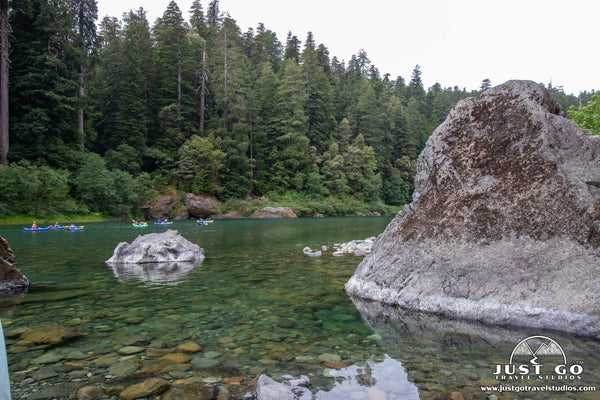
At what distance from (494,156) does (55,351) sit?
7.74 m

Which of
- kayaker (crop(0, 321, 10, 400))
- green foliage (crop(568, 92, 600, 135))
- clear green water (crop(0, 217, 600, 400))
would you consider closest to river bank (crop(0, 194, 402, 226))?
clear green water (crop(0, 217, 600, 400))

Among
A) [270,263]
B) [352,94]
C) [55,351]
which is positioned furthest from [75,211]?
[352,94]

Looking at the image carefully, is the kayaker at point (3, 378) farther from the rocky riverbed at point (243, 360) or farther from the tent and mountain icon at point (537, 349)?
the tent and mountain icon at point (537, 349)

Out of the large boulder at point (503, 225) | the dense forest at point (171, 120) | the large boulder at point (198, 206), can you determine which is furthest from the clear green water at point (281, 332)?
the large boulder at point (198, 206)

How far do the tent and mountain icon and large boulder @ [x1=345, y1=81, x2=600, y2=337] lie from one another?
1.16ft

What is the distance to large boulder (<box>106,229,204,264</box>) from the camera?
478 inches

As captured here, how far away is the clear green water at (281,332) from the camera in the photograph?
12.6 feet

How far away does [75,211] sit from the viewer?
3531 centimetres

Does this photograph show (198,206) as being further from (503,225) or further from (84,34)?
(503,225)

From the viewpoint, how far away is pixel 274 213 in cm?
4891

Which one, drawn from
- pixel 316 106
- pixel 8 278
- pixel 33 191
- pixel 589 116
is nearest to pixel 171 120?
pixel 33 191

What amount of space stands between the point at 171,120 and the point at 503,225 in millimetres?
54493

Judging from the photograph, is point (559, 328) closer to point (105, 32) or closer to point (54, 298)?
point (54, 298)

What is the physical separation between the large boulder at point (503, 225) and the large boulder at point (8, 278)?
7.80 meters
